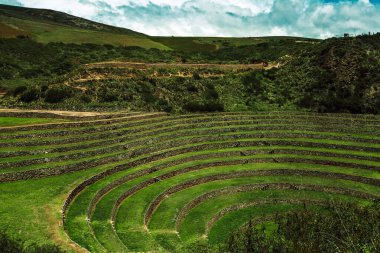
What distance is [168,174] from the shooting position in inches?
1015

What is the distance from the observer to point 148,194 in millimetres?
22781

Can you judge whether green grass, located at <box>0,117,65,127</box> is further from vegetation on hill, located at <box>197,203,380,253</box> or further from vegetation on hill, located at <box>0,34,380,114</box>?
vegetation on hill, located at <box>197,203,380,253</box>

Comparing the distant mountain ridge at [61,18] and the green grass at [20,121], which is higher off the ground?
the distant mountain ridge at [61,18]

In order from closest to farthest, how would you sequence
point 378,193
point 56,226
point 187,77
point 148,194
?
point 56,226 → point 148,194 → point 378,193 → point 187,77

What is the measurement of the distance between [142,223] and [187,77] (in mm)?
31586

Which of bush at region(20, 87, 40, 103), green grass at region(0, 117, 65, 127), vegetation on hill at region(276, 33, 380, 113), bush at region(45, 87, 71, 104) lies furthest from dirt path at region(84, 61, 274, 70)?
green grass at region(0, 117, 65, 127)

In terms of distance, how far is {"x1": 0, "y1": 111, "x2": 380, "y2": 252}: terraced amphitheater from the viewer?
59.2ft

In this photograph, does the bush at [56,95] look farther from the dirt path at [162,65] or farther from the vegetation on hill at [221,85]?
the dirt path at [162,65]

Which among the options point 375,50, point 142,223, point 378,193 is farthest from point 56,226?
point 375,50

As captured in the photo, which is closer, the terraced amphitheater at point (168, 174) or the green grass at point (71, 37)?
the terraced amphitheater at point (168, 174)

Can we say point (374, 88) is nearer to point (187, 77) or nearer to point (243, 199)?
point (187, 77)

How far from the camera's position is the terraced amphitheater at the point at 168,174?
1803 cm

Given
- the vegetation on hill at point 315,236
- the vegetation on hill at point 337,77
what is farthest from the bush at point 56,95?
the vegetation on hill at point 315,236

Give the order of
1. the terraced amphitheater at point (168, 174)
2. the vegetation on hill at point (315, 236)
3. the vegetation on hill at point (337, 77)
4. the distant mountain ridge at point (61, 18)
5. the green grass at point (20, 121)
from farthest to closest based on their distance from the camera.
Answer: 1. the distant mountain ridge at point (61, 18)
2. the vegetation on hill at point (337, 77)
3. the green grass at point (20, 121)
4. the terraced amphitheater at point (168, 174)
5. the vegetation on hill at point (315, 236)
